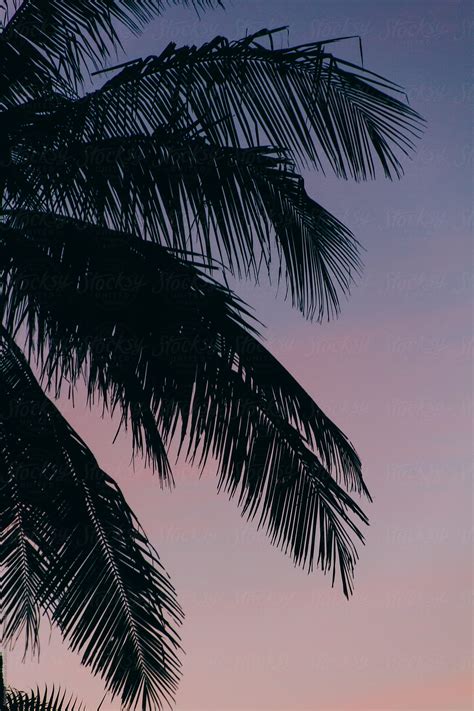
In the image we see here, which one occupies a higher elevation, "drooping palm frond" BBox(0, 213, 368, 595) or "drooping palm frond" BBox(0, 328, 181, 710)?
"drooping palm frond" BBox(0, 213, 368, 595)

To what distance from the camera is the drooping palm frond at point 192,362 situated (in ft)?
14.4

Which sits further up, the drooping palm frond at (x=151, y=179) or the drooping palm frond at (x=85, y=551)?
the drooping palm frond at (x=151, y=179)

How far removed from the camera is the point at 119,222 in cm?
473

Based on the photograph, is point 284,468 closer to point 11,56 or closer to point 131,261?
point 131,261

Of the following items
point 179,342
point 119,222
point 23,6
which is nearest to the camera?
point 179,342

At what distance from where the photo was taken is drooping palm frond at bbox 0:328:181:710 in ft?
14.5

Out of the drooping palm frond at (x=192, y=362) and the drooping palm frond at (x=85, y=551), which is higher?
the drooping palm frond at (x=192, y=362)

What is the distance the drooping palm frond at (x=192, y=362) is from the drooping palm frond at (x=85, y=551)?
495 mm

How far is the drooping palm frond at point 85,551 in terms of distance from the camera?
4414 mm

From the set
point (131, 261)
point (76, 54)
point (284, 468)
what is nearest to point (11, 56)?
point (76, 54)

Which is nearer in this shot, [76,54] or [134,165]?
[134,165]

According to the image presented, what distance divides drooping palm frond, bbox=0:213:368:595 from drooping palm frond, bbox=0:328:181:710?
1.63 feet

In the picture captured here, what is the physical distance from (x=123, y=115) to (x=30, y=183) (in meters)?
0.65

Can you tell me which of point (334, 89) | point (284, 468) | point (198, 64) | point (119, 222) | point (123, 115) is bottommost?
point (284, 468)
